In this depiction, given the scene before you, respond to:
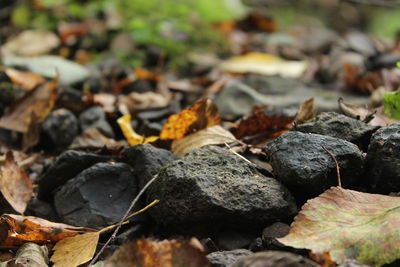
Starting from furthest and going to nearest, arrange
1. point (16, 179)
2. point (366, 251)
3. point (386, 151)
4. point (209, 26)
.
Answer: point (209, 26) → point (16, 179) → point (386, 151) → point (366, 251)

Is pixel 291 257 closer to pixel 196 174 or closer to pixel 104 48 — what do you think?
pixel 196 174

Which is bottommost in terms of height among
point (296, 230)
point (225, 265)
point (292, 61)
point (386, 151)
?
point (292, 61)

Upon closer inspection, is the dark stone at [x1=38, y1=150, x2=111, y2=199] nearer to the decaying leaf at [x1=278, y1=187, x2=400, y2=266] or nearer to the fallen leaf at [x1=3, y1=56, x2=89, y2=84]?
the decaying leaf at [x1=278, y1=187, x2=400, y2=266]

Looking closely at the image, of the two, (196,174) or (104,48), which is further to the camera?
(104,48)

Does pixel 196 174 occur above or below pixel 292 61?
above

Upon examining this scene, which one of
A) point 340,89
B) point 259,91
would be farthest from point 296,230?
point 340,89

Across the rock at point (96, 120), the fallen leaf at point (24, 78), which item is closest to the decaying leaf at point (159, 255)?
the rock at point (96, 120)
